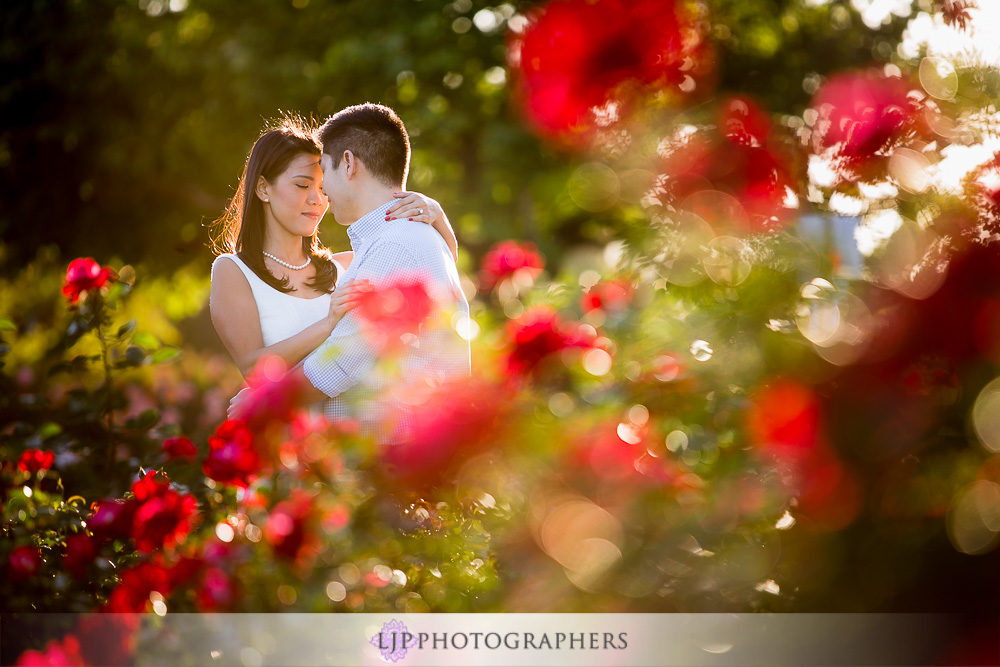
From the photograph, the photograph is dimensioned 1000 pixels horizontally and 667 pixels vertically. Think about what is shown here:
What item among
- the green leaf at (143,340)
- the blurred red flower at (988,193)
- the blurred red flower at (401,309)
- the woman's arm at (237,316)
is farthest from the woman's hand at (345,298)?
the blurred red flower at (988,193)

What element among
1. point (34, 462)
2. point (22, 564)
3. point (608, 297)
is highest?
point (608, 297)

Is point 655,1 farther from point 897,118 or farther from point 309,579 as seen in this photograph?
point 309,579

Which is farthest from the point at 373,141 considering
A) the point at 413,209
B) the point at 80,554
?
Result: the point at 80,554

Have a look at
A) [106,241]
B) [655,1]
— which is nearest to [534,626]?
[655,1]

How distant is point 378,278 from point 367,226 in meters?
0.25

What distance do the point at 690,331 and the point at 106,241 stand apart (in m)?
6.92

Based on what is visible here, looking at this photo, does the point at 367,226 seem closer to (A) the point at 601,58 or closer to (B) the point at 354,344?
(B) the point at 354,344

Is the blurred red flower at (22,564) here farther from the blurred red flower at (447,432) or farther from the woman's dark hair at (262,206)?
the woman's dark hair at (262,206)

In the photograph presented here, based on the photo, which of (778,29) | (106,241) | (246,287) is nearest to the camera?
(246,287)

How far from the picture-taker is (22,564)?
6.54 ft

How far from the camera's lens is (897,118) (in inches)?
67.1

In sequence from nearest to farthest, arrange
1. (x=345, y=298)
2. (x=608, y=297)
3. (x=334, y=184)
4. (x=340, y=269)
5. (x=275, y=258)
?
(x=608, y=297) < (x=345, y=298) < (x=334, y=184) < (x=275, y=258) < (x=340, y=269)

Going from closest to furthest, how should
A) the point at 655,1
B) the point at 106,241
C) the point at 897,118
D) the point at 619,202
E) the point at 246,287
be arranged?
1. the point at 897,118
2. the point at 619,202
3. the point at 655,1
4. the point at 246,287
5. the point at 106,241

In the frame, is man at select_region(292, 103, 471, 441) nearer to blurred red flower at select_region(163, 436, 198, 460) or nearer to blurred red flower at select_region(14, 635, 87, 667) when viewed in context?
blurred red flower at select_region(163, 436, 198, 460)
